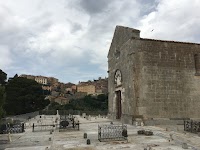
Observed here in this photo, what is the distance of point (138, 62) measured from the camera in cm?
2167

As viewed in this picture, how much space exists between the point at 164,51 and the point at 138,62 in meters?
3.06

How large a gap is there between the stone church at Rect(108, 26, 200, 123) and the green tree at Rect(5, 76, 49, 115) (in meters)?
29.4

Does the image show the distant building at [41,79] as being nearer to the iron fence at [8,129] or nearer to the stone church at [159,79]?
the stone church at [159,79]

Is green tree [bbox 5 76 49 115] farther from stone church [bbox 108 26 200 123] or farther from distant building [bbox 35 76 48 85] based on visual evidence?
distant building [bbox 35 76 48 85]

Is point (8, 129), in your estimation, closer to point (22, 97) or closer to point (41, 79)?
point (22, 97)

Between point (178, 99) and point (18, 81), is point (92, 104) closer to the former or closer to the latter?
point (18, 81)

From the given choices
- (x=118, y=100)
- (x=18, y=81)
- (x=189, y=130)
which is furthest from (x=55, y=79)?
(x=189, y=130)

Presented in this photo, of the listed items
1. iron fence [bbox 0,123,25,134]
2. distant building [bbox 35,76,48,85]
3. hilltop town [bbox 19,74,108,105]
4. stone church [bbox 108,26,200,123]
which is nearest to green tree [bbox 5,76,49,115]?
iron fence [bbox 0,123,25,134]

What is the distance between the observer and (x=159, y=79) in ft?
71.4

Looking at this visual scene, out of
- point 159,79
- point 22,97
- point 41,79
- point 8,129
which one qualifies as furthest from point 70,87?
point 8,129

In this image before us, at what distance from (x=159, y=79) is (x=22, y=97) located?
32.6 meters

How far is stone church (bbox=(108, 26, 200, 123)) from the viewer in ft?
69.6

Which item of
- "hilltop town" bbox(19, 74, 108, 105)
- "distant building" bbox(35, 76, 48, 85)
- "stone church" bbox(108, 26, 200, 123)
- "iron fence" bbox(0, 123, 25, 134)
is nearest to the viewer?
"iron fence" bbox(0, 123, 25, 134)

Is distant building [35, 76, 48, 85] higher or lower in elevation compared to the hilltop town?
higher
